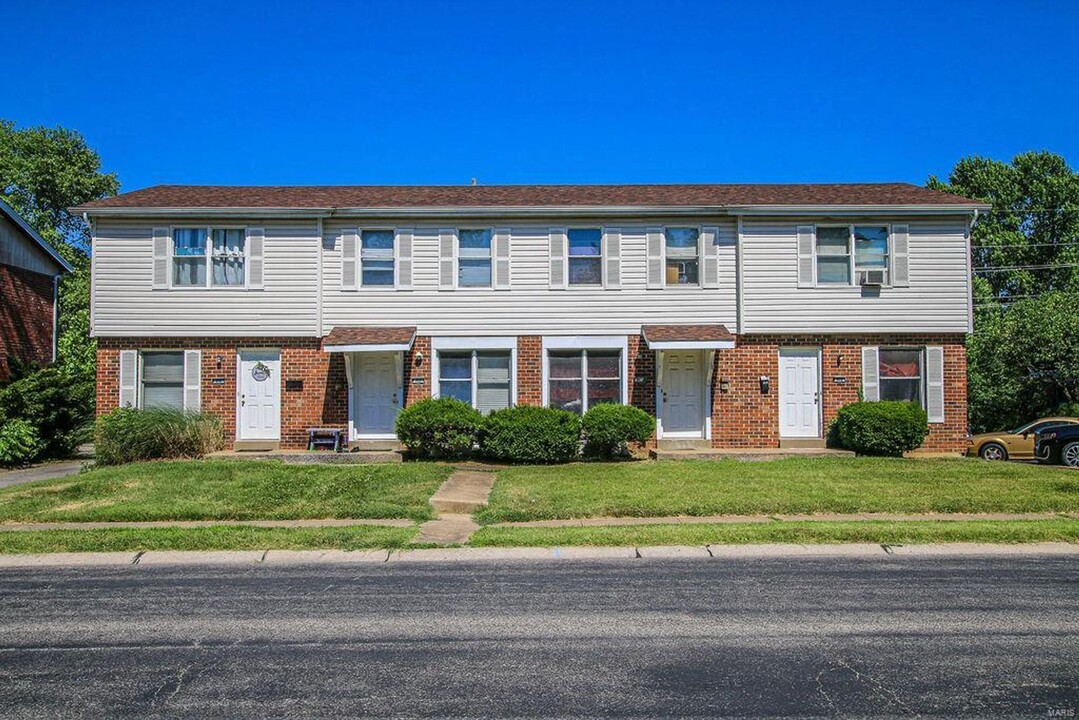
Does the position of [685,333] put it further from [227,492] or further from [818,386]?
[227,492]

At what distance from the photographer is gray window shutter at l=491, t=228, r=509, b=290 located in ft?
65.0

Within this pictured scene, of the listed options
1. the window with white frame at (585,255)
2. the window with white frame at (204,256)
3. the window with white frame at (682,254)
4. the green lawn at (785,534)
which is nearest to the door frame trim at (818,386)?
the window with white frame at (682,254)

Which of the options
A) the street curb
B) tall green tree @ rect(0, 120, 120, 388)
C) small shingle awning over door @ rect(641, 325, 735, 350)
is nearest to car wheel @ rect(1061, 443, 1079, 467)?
small shingle awning over door @ rect(641, 325, 735, 350)

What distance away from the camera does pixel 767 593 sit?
8.00m

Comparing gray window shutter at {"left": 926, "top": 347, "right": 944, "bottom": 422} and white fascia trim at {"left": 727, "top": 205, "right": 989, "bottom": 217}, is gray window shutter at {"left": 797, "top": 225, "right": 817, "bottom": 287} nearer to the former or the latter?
white fascia trim at {"left": 727, "top": 205, "right": 989, "bottom": 217}

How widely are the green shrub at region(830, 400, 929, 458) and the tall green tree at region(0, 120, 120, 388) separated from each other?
36.9 m

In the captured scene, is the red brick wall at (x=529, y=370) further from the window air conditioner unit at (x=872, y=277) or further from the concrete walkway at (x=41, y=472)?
the concrete walkway at (x=41, y=472)

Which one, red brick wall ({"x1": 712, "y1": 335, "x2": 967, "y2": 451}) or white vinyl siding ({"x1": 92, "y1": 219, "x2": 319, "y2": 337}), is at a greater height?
white vinyl siding ({"x1": 92, "y1": 219, "x2": 319, "y2": 337})

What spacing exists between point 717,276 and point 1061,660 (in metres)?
14.4

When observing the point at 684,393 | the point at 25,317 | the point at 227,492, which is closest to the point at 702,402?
the point at 684,393

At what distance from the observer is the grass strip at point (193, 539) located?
1034 centimetres

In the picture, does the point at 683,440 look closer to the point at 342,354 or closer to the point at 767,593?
the point at 342,354

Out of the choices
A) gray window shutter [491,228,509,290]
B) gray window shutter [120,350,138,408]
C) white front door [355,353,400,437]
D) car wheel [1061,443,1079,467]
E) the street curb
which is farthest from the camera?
gray window shutter [491,228,509,290]

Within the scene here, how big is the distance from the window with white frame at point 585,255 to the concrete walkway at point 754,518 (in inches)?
344
